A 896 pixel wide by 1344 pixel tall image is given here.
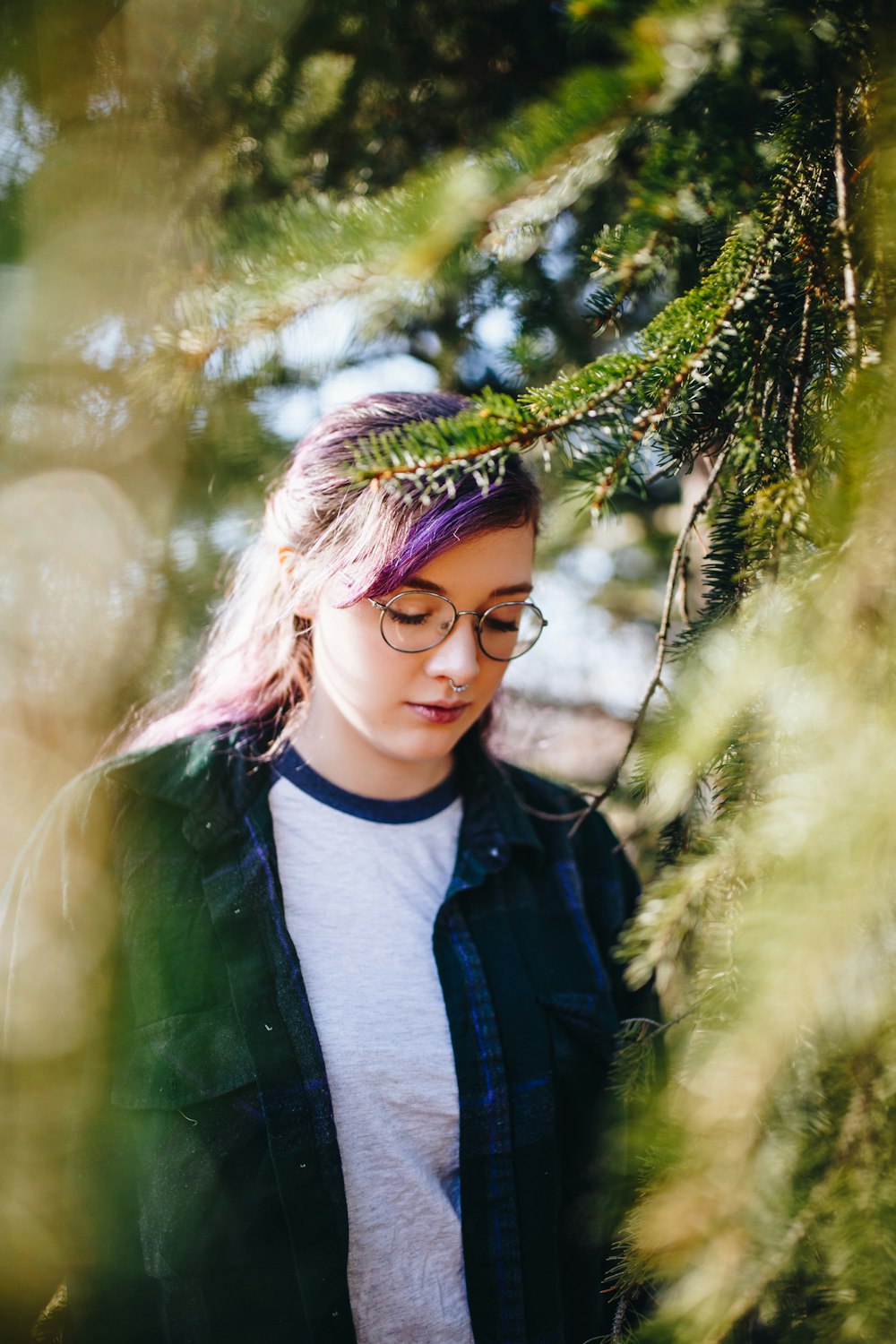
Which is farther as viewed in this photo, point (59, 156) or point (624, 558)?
point (624, 558)

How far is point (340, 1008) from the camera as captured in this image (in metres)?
1.25

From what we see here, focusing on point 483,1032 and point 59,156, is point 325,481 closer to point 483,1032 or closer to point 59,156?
point 59,156

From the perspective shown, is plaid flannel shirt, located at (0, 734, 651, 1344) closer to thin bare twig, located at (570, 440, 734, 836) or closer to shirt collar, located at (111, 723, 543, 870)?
shirt collar, located at (111, 723, 543, 870)

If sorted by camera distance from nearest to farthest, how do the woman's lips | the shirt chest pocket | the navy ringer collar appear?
the shirt chest pocket
the woman's lips
the navy ringer collar

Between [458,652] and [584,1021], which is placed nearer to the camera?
[458,652]

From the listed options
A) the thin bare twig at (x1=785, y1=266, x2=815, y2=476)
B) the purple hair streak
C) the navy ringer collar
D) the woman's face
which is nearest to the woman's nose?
the woman's face

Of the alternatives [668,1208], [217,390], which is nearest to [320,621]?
[217,390]

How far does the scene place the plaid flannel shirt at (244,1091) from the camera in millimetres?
1148

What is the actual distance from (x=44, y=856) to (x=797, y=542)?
3.88 feet

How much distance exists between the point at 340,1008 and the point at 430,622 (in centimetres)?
63

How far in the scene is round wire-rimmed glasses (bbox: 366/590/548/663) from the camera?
47.3 inches

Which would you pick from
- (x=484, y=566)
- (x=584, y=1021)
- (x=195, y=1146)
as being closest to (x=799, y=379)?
(x=484, y=566)

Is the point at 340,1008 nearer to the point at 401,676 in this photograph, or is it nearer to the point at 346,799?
the point at 346,799

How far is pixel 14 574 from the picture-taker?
1.48 metres
